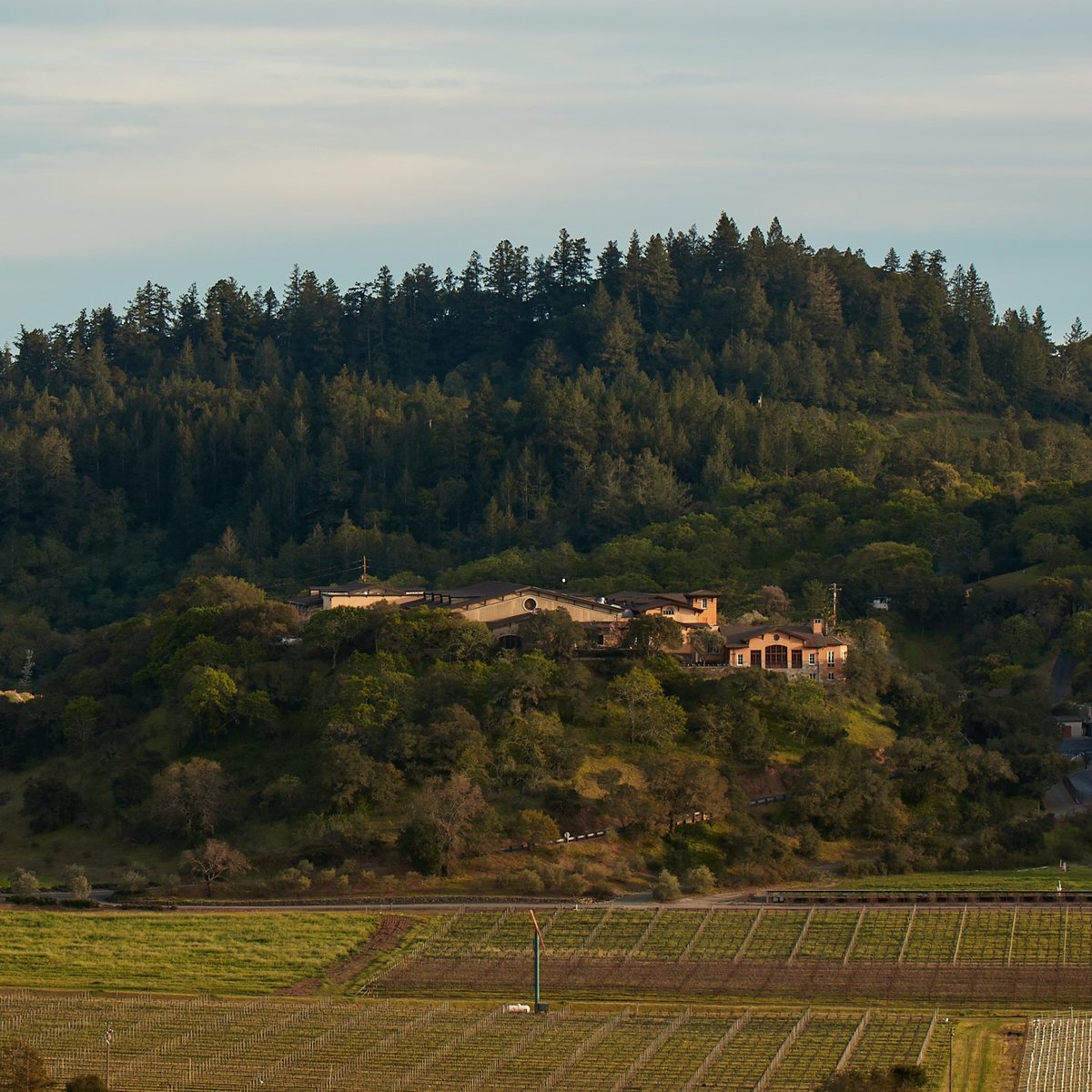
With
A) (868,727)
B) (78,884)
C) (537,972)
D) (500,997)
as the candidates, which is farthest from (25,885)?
(868,727)

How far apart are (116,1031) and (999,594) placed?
55.9m

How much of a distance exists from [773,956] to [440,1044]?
1165 cm

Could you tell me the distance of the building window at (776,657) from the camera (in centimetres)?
8400

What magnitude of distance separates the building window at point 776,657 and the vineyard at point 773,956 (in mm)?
19533

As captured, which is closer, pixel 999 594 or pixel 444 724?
pixel 444 724

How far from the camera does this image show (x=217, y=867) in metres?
69.3

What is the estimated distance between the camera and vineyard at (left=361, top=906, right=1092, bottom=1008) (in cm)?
5803

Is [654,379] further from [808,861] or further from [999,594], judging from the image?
[808,861]

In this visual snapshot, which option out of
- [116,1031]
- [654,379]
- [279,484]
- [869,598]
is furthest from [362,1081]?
[654,379]

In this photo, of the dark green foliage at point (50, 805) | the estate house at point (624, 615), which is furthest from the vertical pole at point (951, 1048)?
the dark green foliage at point (50, 805)

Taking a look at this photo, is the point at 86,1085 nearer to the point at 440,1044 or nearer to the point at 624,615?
the point at 440,1044

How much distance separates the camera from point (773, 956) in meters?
60.9

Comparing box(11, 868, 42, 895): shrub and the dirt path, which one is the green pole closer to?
the dirt path

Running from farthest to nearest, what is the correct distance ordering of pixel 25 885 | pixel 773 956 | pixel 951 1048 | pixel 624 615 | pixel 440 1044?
1. pixel 624 615
2. pixel 25 885
3. pixel 773 956
4. pixel 440 1044
5. pixel 951 1048
